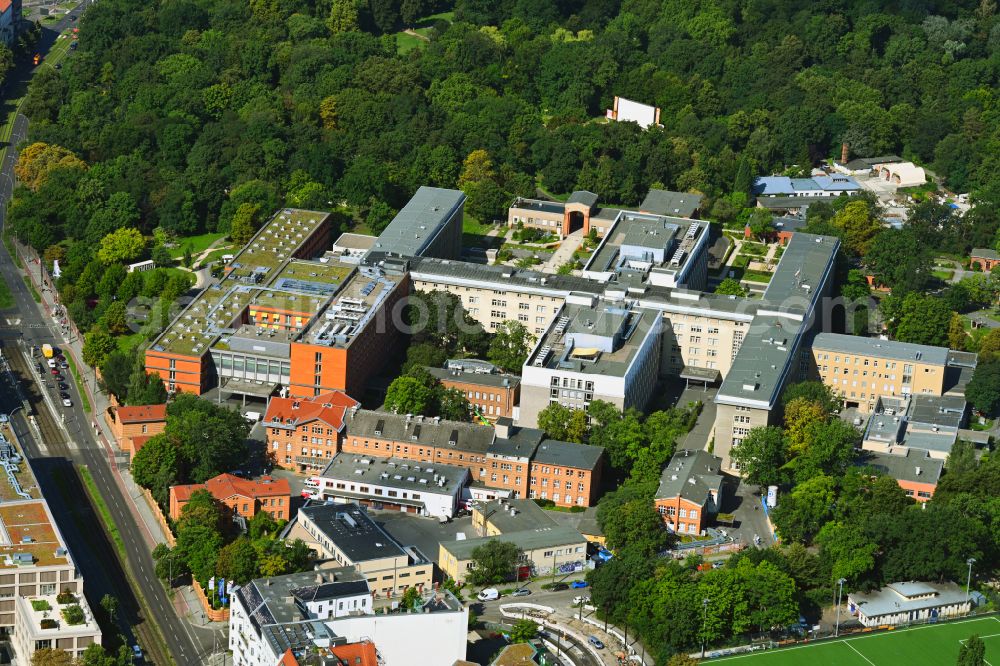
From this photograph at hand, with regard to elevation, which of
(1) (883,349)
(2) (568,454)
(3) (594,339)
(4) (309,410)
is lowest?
(2) (568,454)

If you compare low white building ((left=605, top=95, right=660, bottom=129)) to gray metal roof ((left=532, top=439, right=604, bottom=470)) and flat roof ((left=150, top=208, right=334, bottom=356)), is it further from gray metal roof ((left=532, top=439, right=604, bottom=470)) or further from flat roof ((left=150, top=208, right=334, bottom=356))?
gray metal roof ((left=532, top=439, right=604, bottom=470))

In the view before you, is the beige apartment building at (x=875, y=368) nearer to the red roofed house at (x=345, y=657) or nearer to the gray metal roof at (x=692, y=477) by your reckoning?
the gray metal roof at (x=692, y=477)

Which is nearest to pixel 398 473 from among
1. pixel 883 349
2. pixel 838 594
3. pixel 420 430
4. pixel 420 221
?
pixel 420 430

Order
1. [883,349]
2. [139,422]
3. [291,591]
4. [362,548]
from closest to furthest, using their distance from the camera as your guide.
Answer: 1. [291,591]
2. [362,548]
3. [139,422]
4. [883,349]

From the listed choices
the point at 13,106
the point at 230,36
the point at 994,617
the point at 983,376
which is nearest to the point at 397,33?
the point at 230,36

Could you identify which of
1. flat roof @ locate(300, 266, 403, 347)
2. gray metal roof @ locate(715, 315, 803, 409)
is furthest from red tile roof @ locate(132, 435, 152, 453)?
gray metal roof @ locate(715, 315, 803, 409)

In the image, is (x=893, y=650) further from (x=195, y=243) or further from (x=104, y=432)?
(x=195, y=243)

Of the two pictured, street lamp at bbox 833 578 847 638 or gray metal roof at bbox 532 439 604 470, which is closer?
street lamp at bbox 833 578 847 638

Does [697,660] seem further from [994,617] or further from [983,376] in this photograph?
[983,376]
